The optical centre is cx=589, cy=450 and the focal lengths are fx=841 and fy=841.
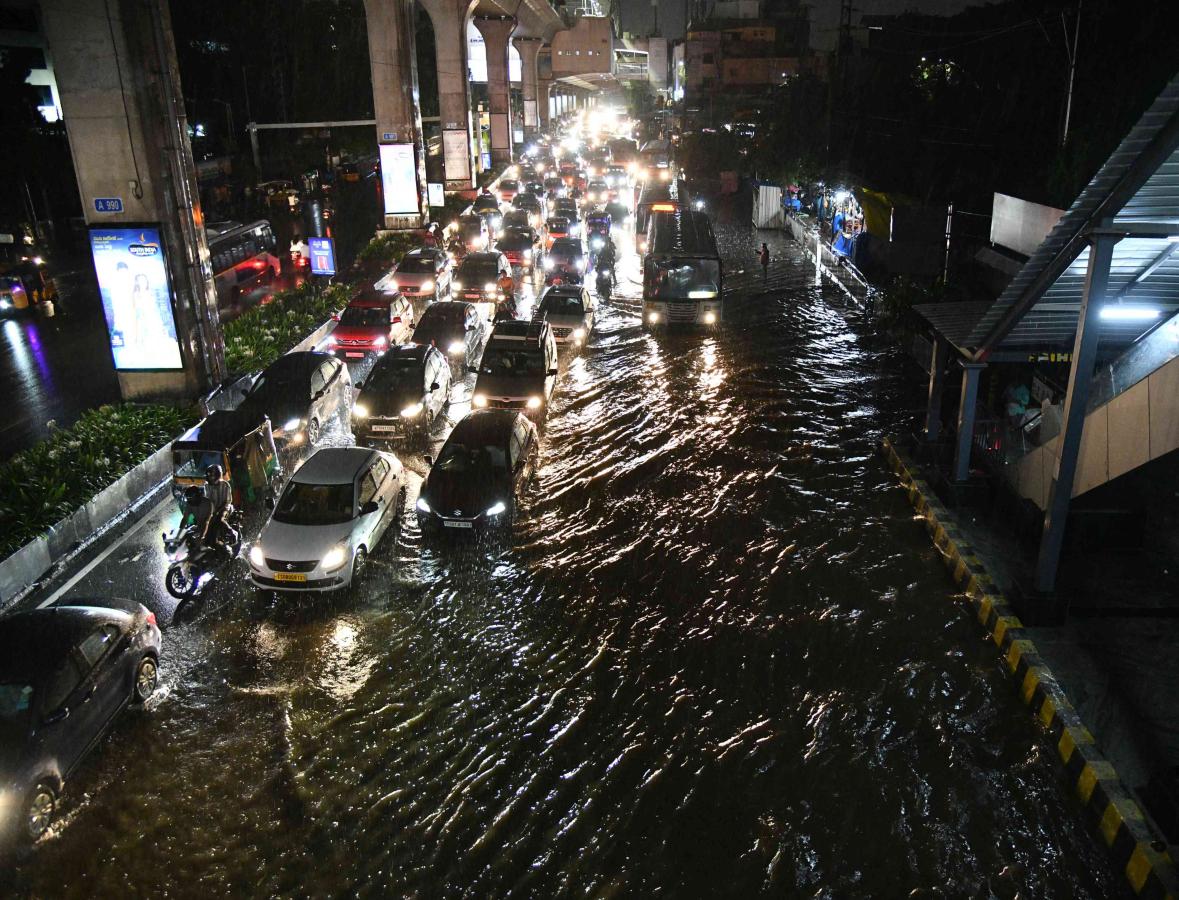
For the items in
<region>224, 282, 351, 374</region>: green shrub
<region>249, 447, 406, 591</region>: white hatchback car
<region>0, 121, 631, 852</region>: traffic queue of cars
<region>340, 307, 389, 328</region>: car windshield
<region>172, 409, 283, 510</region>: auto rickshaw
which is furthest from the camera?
<region>340, 307, 389, 328</region>: car windshield

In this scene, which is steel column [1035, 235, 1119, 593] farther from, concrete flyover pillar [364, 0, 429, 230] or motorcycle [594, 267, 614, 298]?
concrete flyover pillar [364, 0, 429, 230]

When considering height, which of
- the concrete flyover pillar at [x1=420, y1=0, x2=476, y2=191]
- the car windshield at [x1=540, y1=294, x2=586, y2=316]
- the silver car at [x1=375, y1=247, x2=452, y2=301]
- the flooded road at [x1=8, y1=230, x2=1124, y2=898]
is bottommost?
the flooded road at [x1=8, y1=230, x2=1124, y2=898]

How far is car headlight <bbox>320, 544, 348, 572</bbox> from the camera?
10.8m

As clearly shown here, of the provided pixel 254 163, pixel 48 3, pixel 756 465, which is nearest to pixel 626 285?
pixel 756 465

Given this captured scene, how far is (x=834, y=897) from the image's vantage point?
6.75 m

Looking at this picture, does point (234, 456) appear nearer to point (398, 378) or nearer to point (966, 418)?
point (398, 378)

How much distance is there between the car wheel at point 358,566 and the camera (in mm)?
11250

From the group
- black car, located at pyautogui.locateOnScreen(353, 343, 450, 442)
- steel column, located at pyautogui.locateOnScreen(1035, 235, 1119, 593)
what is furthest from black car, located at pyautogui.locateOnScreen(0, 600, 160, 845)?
steel column, located at pyautogui.locateOnScreen(1035, 235, 1119, 593)

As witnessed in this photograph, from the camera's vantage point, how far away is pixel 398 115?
37.1m

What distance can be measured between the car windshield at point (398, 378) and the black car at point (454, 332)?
3.39 m

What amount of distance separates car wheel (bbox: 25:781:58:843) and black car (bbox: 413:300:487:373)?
44.1 feet

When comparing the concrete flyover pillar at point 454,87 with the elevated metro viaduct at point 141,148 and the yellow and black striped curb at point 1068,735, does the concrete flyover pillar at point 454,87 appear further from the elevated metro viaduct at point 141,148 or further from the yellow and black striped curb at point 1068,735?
the yellow and black striped curb at point 1068,735

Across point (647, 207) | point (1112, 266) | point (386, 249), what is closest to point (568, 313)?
point (386, 249)

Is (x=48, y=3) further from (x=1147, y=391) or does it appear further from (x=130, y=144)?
(x=1147, y=391)
